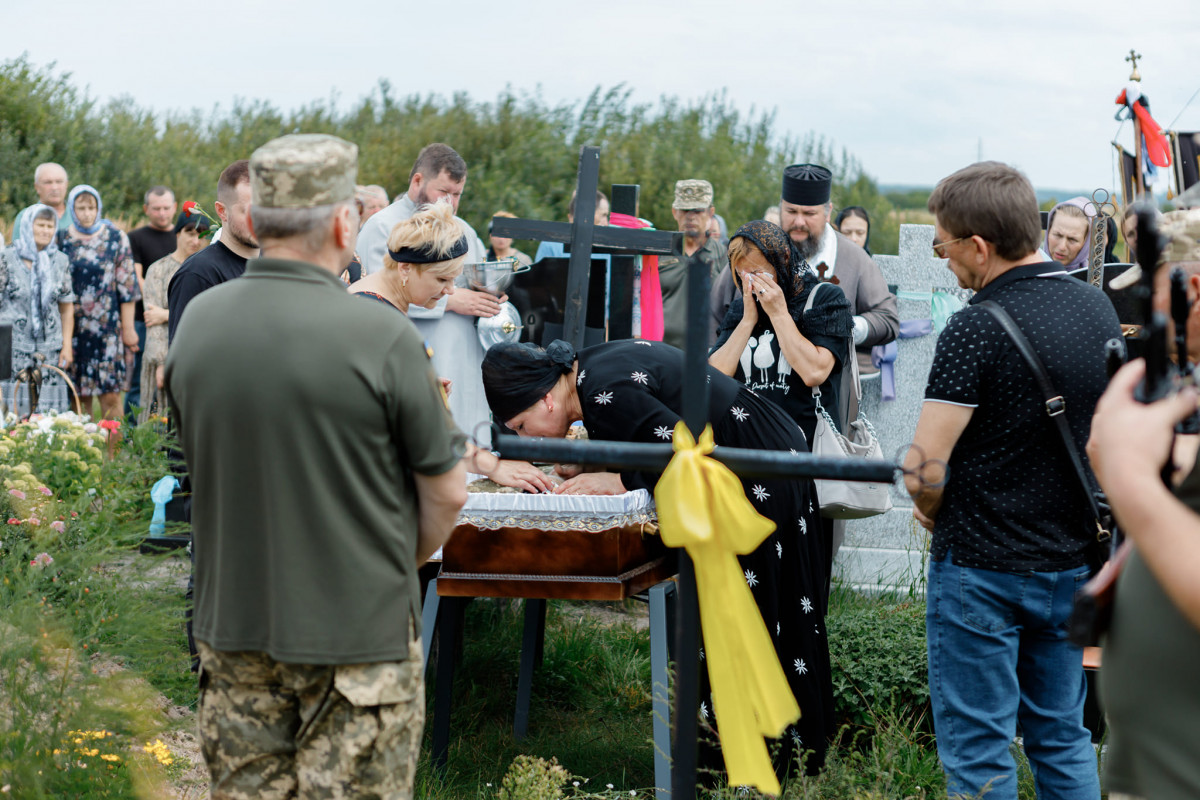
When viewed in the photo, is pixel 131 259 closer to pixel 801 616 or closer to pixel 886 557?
pixel 886 557

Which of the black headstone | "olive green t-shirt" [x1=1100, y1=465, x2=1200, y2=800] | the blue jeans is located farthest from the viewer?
the black headstone

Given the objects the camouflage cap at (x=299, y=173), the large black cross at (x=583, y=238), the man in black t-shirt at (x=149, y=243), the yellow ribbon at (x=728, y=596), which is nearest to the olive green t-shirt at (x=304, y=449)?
the camouflage cap at (x=299, y=173)

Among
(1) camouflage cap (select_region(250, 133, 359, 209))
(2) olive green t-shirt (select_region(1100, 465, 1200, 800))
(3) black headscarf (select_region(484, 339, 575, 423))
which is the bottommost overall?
(2) olive green t-shirt (select_region(1100, 465, 1200, 800))

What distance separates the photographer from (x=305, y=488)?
207 centimetres

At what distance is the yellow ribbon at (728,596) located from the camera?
2.01 metres

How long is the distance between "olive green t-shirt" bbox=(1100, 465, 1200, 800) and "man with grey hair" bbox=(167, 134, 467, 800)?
112 cm

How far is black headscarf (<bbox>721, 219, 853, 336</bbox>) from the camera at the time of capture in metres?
4.36

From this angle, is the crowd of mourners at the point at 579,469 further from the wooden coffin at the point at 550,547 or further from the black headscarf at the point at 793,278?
the wooden coffin at the point at 550,547

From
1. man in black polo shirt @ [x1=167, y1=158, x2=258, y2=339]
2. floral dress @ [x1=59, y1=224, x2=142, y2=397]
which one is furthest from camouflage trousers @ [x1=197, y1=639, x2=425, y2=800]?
floral dress @ [x1=59, y1=224, x2=142, y2=397]

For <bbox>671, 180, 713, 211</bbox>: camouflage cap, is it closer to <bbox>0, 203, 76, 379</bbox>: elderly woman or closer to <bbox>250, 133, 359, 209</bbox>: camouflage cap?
<bbox>0, 203, 76, 379</bbox>: elderly woman

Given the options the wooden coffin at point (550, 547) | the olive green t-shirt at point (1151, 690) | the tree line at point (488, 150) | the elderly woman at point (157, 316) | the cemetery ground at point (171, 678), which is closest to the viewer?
the olive green t-shirt at point (1151, 690)

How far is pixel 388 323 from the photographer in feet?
6.84

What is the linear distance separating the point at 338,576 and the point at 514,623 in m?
3.36

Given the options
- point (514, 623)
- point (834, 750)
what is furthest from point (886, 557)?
point (834, 750)
